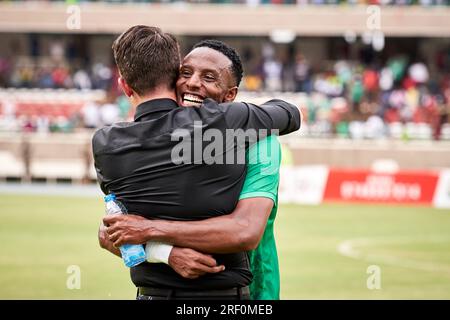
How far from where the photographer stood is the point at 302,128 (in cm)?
3178

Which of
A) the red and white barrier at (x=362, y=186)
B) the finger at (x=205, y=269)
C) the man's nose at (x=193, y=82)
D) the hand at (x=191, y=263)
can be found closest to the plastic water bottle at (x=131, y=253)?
the hand at (x=191, y=263)

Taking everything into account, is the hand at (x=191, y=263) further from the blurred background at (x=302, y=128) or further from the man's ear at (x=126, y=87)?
the blurred background at (x=302, y=128)

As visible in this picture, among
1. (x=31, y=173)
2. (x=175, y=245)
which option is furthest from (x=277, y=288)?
(x=31, y=173)

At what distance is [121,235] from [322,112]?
28695mm

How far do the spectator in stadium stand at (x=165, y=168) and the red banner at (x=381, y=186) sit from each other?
65.1 ft

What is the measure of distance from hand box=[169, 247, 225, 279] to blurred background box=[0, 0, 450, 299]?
800 cm

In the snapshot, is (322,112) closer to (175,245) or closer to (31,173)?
(31,173)

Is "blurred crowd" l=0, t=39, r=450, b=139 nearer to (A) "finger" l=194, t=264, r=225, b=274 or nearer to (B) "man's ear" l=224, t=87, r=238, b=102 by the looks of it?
(B) "man's ear" l=224, t=87, r=238, b=102

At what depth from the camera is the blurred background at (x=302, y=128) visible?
14.9m

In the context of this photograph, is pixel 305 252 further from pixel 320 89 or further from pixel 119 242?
pixel 320 89

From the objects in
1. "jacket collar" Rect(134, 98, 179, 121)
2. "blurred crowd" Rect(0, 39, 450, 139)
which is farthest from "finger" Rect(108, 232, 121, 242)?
"blurred crowd" Rect(0, 39, 450, 139)

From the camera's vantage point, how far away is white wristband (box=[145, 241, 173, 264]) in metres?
4.05
